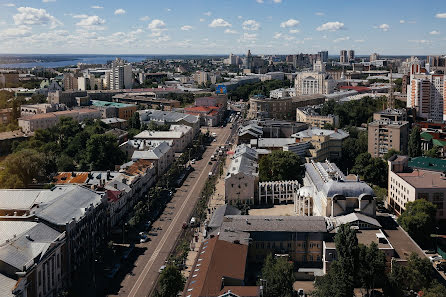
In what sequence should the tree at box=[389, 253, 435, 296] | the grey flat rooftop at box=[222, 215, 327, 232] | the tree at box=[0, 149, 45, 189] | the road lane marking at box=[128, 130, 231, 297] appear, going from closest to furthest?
1. the tree at box=[389, 253, 435, 296]
2. the road lane marking at box=[128, 130, 231, 297]
3. the grey flat rooftop at box=[222, 215, 327, 232]
4. the tree at box=[0, 149, 45, 189]

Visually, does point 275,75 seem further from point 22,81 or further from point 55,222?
point 55,222

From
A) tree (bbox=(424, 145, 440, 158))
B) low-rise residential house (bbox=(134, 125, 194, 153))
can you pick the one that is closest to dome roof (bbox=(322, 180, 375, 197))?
tree (bbox=(424, 145, 440, 158))

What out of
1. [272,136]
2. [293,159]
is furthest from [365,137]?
[293,159]

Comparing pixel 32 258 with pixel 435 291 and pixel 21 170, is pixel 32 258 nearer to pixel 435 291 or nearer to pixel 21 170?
pixel 21 170

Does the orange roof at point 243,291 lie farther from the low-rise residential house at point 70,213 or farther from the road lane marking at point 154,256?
the low-rise residential house at point 70,213

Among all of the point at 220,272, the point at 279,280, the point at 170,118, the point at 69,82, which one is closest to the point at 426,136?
the point at 170,118

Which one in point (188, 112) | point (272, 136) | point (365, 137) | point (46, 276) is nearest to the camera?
point (46, 276)

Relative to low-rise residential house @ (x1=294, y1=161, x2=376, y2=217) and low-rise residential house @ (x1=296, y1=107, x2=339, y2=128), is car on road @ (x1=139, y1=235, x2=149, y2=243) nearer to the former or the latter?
low-rise residential house @ (x1=294, y1=161, x2=376, y2=217)
